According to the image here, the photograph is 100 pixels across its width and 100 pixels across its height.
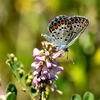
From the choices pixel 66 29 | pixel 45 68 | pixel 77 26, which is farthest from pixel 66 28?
pixel 45 68

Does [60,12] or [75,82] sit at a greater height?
[60,12]

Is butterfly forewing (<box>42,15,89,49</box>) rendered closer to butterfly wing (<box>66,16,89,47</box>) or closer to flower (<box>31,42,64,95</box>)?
butterfly wing (<box>66,16,89,47</box>)

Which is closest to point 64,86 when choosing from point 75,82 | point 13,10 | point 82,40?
point 75,82

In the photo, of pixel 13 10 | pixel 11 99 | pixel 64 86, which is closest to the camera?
pixel 11 99

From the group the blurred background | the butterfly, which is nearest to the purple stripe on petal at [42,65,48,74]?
the butterfly

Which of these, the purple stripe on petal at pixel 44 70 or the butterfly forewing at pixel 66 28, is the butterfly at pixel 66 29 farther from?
the purple stripe on petal at pixel 44 70

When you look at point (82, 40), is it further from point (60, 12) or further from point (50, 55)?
point (50, 55)

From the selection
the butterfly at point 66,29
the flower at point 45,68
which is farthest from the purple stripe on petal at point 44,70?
the butterfly at point 66,29
